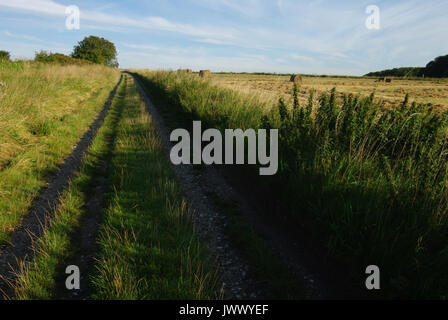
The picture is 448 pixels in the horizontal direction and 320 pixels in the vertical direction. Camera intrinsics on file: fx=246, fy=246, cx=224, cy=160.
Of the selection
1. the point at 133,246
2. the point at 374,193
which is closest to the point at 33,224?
the point at 133,246

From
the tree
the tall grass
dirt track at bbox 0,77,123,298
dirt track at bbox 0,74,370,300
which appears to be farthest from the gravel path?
the tree

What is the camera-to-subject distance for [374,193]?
10.4 ft

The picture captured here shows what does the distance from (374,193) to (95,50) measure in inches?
2845

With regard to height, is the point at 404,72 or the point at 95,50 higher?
the point at 95,50

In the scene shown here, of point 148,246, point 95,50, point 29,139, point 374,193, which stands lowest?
point 148,246

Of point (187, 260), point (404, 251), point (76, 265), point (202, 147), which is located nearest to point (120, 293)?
point (187, 260)

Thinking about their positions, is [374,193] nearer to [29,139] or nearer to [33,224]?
[33,224]

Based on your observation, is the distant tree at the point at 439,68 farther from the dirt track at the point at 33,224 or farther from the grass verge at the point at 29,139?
the dirt track at the point at 33,224

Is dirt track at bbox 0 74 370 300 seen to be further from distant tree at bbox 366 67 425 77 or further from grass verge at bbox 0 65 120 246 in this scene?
distant tree at bbox 366 67 425 77

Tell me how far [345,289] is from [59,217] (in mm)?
4355

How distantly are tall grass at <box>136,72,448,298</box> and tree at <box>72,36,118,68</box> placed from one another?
6794cm

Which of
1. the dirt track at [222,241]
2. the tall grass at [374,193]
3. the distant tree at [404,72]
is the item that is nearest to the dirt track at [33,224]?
the dirt track at [222,241]

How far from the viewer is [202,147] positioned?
7949mm

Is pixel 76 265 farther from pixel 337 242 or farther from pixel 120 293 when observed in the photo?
pixel 337 242
